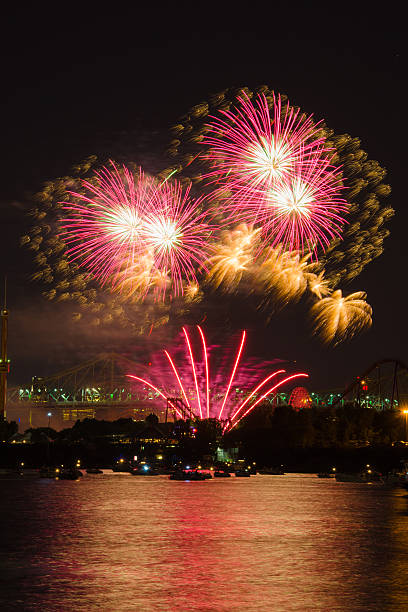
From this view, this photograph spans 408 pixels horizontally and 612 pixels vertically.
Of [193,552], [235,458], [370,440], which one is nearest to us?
[193,552]

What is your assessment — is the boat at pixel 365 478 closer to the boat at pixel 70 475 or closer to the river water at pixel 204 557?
the boat at pixel 70 475

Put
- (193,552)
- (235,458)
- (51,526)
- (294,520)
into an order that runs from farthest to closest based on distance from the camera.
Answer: (235,458) → (294,520) → (51,526) → (193,552)

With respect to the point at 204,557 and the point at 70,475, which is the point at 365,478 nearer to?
the point at 70,475

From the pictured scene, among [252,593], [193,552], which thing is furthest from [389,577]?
[193,552]

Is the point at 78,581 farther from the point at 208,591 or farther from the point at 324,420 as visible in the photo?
the point at 324,420

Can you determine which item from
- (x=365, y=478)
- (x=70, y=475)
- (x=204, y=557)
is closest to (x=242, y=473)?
(x=365, y=478)

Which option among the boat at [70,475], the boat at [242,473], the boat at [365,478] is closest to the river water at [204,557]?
the boat at [365,478]

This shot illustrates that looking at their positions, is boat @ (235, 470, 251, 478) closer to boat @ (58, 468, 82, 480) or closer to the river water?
boat @ (58, 468, 82, 480)

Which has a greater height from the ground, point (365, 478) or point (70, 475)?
point (70, 475)
